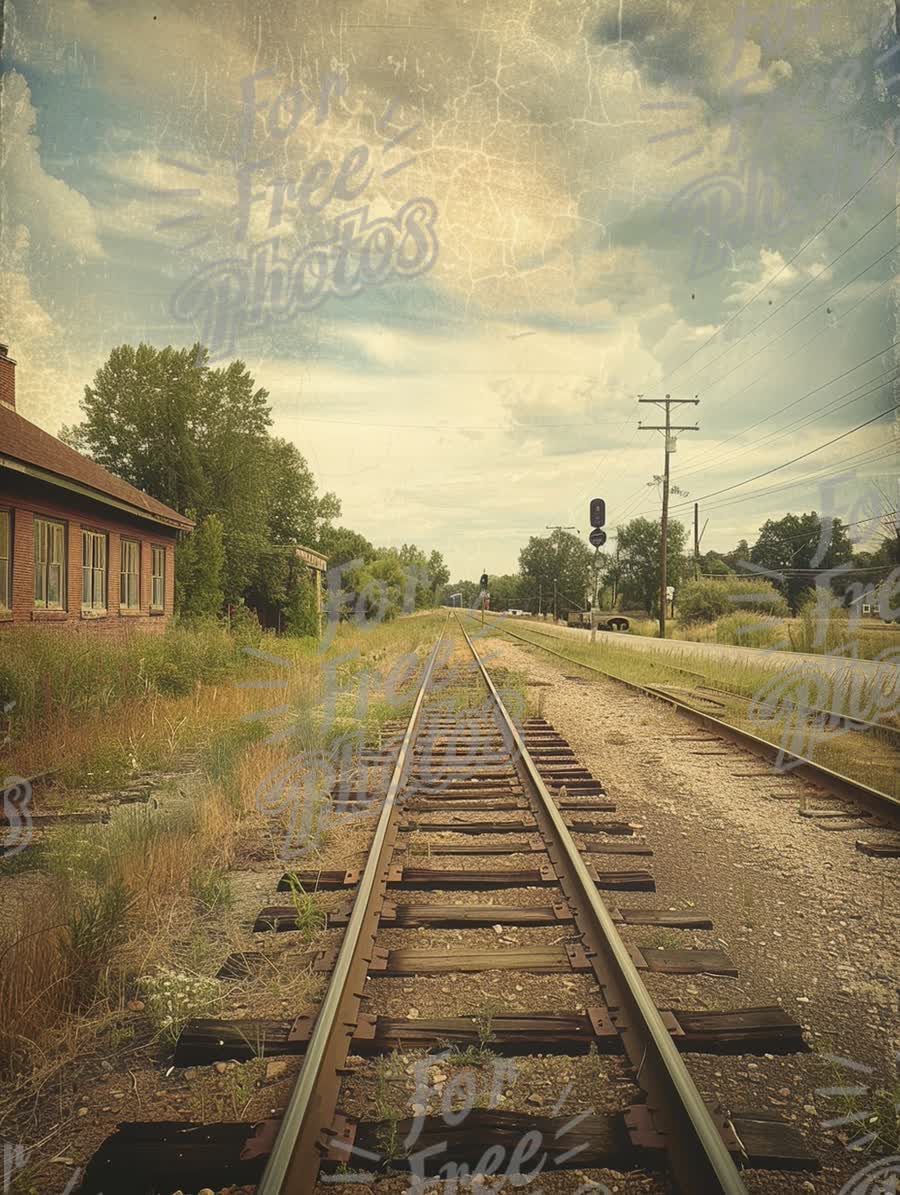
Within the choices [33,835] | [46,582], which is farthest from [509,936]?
[46,582]

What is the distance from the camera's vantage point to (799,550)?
92.5 m

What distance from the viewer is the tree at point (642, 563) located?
96875mm

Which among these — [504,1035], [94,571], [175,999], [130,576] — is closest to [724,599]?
[130,576]

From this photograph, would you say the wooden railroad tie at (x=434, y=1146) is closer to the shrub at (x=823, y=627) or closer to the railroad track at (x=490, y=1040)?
the railroad track at (x=490, y=1040)

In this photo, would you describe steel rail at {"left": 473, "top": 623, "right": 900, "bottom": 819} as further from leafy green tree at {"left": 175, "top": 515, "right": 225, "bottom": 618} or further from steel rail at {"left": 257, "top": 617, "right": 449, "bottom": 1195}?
leafy green tree at {"left": 175, "top": 515, "right": 225, "bottom": 618}

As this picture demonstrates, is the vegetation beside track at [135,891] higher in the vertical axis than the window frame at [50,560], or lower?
lower

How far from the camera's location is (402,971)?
341 centimetres

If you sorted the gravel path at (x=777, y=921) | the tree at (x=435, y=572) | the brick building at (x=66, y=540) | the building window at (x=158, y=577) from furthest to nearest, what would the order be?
1. the tree at (x=435, y=572)
2. the building window at (x=158, y=577)
3. the brick building at (x=66, y=540)
4. the gravel path at (x=777, y=921)

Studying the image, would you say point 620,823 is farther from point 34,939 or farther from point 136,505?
point 136,505

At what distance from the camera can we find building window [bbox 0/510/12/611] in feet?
40.5

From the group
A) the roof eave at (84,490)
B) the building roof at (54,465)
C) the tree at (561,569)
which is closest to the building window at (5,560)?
the roof eave at (84,490)

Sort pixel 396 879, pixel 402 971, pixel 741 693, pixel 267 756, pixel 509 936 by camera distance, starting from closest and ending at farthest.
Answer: pixel 402 971 → pixel 509 936 → pixel 396 879 → pixel 267 756 → pixel 741 693

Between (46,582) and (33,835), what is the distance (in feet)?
31.5

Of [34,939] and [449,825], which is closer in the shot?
[34,939]
